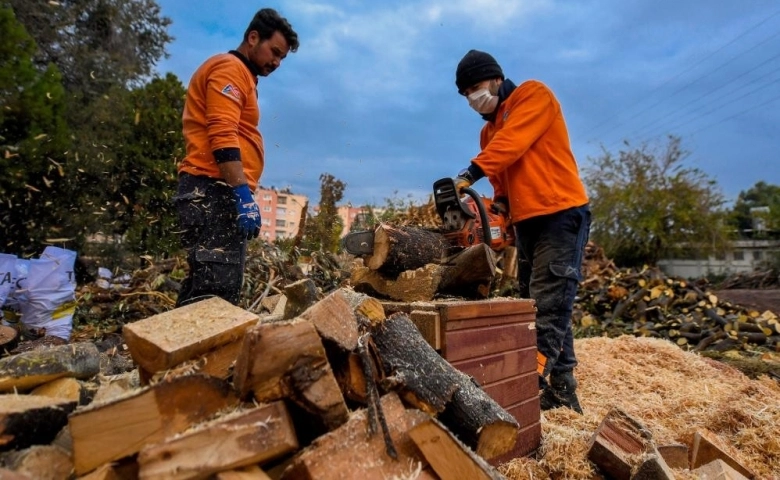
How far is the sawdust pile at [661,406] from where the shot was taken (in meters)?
2.20

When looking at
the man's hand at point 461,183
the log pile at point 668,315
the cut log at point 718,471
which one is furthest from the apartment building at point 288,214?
the log pile at point 668,315

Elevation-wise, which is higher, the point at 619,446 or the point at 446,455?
the point at 446,455

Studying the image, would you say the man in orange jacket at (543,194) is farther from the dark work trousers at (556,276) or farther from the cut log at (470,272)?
the cut log at (470,272)

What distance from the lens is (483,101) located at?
309cm

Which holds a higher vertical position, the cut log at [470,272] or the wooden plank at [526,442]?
the cut log at [470,272]

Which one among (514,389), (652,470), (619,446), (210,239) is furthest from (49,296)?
(652,470)

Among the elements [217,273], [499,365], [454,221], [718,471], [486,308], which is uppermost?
[454,221]

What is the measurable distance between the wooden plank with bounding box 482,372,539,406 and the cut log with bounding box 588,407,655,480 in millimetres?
321

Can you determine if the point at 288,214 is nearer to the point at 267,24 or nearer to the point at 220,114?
the point at 267,24

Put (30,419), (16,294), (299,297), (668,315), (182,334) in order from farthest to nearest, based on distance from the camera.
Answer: (668,315) < (16,294) < (299,297) < (182,334) < (30,419)

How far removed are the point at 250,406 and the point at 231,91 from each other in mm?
1931

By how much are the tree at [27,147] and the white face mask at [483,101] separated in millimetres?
4397

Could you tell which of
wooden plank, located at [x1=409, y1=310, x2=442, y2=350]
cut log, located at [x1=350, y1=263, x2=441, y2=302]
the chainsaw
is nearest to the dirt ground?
the chainsaw

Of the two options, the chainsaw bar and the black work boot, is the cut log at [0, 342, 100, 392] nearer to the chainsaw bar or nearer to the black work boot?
the chainsaw bar
